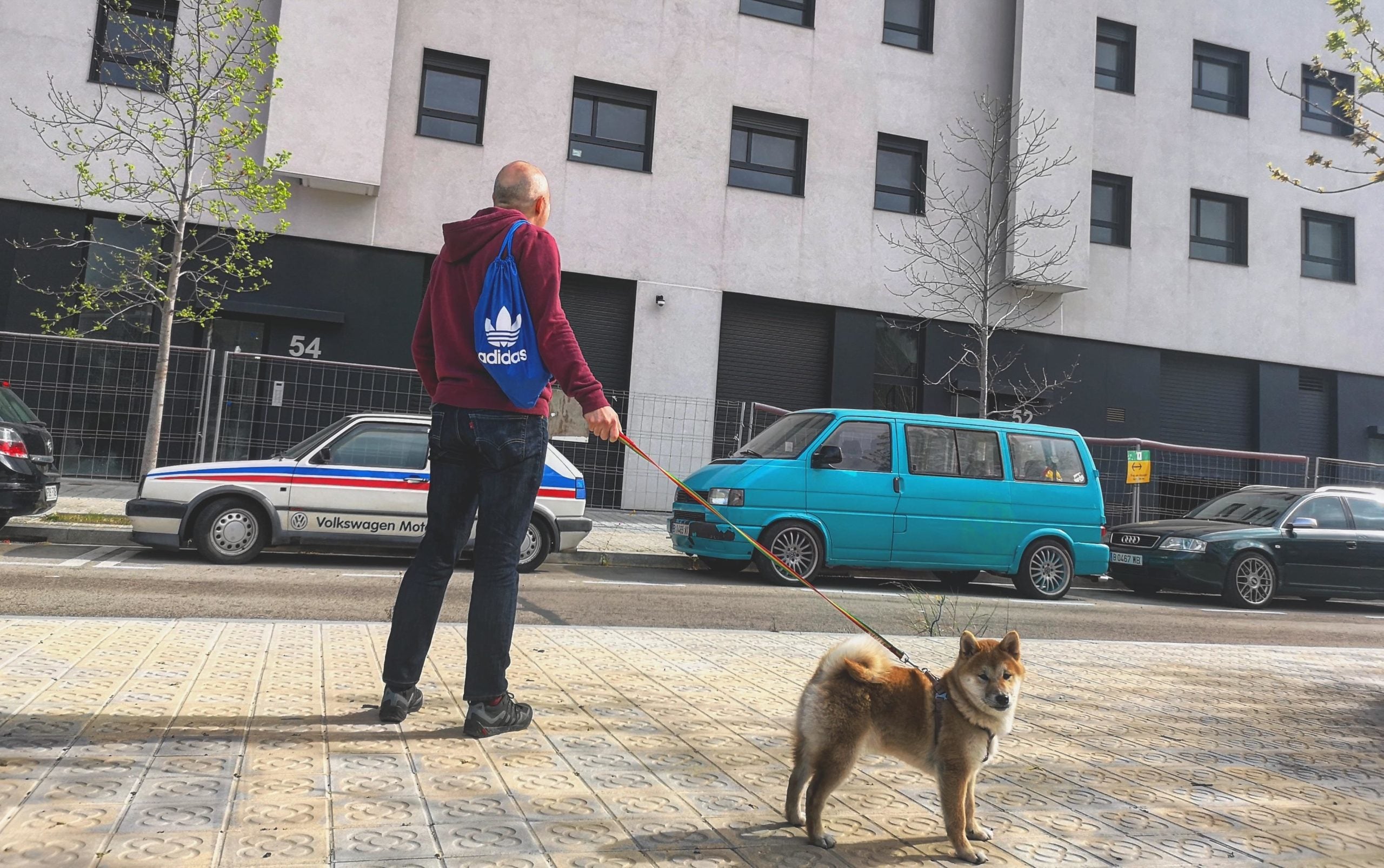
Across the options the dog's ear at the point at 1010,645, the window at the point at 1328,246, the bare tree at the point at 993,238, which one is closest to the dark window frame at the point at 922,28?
the bare tree at the point at 993,238

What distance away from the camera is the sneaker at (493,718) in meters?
3.59

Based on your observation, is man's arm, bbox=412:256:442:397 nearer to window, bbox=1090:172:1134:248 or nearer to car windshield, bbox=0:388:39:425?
car windshield, bbox=0:388:39:425

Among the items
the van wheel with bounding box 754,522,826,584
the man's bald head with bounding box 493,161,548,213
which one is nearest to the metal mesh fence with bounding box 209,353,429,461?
the van wheel with bounding box 754,522,826,584

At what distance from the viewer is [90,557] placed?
9.54 m

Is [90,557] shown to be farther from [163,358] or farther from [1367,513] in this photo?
[1367,513]

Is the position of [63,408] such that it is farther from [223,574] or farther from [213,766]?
[213,766]

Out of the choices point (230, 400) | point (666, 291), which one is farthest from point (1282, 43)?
point (230, 400)

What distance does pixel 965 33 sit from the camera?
20281 mm

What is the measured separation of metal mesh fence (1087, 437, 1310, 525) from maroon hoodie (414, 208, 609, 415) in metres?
14.1

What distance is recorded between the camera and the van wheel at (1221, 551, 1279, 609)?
12.2 metres

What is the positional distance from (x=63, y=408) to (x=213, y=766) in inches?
528

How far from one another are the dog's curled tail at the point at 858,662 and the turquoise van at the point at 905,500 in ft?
24.8

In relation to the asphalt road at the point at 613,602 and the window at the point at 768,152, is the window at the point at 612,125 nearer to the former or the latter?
the window at the point at 768,152

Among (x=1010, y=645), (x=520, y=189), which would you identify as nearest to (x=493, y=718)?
(x=1010, y=645)
